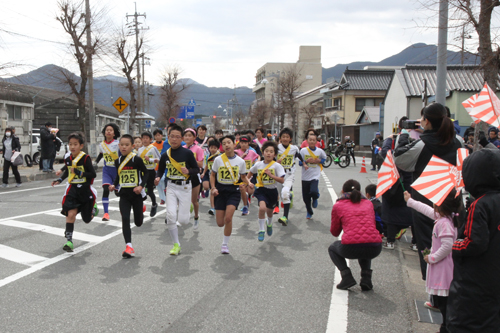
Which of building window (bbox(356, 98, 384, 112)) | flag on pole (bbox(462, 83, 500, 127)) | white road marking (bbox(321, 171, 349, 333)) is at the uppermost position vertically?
building window (bbox(356, 98, 384, 112))

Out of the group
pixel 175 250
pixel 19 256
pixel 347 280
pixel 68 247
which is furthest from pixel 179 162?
pixel 347 280

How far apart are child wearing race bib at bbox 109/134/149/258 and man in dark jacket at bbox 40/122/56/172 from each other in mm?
13625

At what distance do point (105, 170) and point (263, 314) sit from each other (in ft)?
20.6

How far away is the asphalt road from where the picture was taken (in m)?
4.23

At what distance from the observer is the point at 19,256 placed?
6598mm

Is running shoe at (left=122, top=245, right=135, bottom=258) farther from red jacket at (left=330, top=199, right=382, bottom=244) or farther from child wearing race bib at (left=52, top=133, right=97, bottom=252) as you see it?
red jacket at (left=330, top=199, right=382, bottom=244)

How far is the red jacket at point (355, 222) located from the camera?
5.08 metres

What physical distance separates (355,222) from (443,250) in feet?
4.05

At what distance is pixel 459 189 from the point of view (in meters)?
3.99

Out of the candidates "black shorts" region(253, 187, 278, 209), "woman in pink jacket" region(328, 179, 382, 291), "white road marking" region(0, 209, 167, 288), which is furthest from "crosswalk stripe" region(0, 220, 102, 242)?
"woman in pink jacket" region(328, 179, 382, 291)

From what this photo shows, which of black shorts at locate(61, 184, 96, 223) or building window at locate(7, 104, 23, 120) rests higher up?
building window at locate(7, 104, 23, 120)

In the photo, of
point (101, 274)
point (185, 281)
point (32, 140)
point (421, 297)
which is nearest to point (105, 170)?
point (101, 274)

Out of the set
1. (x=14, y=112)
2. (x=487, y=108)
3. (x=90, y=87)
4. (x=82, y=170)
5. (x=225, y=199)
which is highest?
(x=90, y=87)

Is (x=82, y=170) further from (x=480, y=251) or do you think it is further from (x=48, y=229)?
(x=480, y=251)
